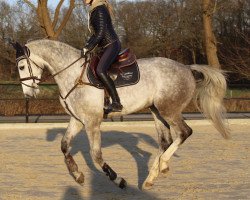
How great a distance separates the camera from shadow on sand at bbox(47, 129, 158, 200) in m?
6.62

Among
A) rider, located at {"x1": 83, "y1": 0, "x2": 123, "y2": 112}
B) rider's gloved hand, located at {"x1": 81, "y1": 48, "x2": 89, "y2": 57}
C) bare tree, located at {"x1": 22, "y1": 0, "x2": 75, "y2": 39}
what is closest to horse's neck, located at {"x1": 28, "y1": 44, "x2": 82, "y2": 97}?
rider's gloved hand, located at {"x1": 81, "y1": 48, "x2": 89, "y2": 57}

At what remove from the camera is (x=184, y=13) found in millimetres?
43281

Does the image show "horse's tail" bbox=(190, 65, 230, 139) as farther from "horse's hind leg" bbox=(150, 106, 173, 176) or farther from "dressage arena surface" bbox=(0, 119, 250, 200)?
"dressage arena surface" bbox=(0, 119, 250, 200)

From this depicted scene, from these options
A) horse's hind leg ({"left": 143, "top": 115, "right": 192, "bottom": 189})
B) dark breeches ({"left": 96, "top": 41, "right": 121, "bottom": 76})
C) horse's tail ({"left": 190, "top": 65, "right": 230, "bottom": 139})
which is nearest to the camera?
dark breeches ({"left": 96, "top": 41, "right": 121, "bottom": 76})

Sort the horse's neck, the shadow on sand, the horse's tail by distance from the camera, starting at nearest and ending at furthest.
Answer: the shadow on sand < the horse's neck < the horse's tail

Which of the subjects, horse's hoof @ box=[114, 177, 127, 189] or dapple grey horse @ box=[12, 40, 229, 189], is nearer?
horse's hoof @ box=[114, 177, 127, 189]

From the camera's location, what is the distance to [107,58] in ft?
23.0

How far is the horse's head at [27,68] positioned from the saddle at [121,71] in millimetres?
778

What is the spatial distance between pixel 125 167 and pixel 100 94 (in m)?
2.21

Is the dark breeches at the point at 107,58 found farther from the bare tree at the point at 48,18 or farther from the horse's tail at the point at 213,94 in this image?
the bare tree at the point at 48,18

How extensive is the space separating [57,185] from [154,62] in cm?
240

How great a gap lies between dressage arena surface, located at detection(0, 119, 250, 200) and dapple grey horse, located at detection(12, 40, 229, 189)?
0.38m

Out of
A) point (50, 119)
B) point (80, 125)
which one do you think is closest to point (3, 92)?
point (50, 119)

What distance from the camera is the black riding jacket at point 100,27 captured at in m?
6.95
